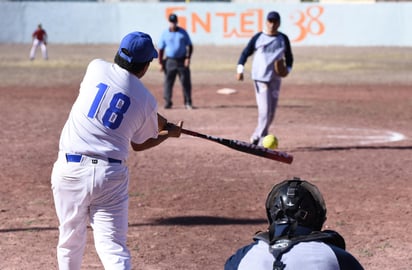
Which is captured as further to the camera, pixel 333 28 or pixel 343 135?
pixel 333 28

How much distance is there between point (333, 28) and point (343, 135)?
33545 mm

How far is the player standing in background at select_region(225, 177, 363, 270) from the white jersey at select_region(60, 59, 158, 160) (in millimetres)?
2354

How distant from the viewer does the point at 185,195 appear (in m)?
11.3

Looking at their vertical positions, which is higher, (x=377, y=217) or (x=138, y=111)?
(x=138, y=111)

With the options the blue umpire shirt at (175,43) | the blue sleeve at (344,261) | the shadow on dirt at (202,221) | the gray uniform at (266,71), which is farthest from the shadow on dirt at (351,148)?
the blue sleeve at (344,261)

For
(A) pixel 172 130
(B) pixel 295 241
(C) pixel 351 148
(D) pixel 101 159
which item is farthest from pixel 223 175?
(B) pixel 295 241

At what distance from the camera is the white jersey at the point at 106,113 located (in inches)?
244

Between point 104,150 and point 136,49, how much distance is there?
77 cm

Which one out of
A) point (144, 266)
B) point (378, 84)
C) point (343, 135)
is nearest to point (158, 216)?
point (144, 266)

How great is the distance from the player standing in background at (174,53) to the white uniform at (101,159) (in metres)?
13.9

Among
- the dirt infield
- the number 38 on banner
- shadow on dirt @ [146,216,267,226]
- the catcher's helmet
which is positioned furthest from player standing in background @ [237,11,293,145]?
the number 38 on banner

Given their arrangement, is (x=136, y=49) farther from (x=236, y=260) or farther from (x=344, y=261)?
(x=344, y=261)

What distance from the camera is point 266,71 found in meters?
14.3

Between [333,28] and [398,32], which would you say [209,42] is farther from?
[398,32]
